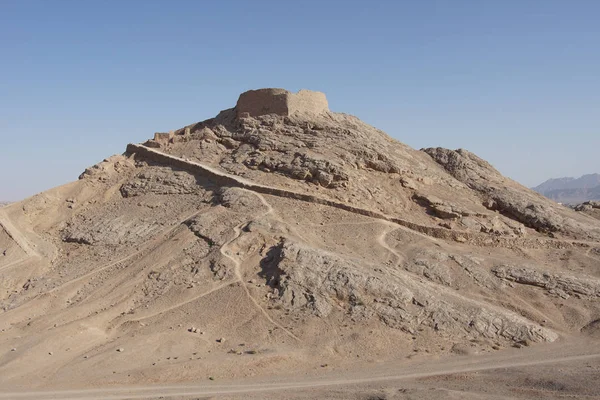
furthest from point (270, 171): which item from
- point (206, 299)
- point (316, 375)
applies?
point (316, 375)

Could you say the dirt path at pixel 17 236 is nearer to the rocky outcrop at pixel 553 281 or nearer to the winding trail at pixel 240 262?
the winding trail at pixel 240 262

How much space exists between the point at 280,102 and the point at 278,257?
1096cm

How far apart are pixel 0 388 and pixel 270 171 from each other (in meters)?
14.5

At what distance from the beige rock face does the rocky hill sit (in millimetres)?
85

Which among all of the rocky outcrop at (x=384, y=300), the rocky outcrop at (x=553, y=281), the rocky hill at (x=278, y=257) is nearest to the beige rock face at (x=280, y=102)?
the rocky hill at (x=278, y=257)

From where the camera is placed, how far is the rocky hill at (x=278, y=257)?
15.5 metres

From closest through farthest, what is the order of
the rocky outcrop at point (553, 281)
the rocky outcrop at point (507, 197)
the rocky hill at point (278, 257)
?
the rocky hill at point (278, 257) → the rocky outcrop at point (553, 281) → the rocky outcrop at point (507, 197)

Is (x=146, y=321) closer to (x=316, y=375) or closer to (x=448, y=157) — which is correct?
(x=316, y=375)

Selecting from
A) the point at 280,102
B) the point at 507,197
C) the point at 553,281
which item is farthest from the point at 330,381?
the point at 280,102

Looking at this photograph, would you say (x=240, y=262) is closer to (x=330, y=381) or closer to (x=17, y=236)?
(x=330, y=381)

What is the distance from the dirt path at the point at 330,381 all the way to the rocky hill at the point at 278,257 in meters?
0.59

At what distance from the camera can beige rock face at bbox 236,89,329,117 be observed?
88.0ft

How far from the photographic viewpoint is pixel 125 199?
81.9 feet

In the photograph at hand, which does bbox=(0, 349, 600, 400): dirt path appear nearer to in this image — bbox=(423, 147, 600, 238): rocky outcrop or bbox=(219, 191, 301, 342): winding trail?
bbox=(219, 191, 301, 342): winding trail
